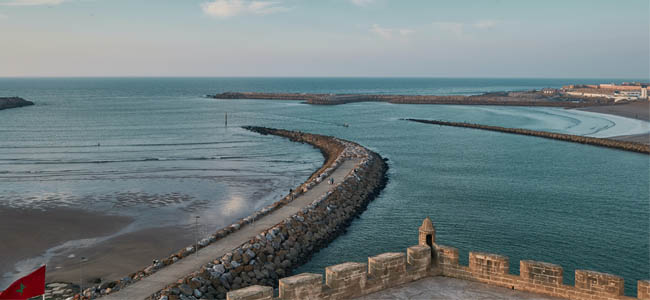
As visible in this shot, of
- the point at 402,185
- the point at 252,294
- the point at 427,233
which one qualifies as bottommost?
the point at 402,185

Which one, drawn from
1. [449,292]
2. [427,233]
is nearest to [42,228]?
[427,233]

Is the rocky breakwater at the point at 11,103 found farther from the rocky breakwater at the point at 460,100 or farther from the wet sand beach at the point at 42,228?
the wet sand beach at the point at 42,228

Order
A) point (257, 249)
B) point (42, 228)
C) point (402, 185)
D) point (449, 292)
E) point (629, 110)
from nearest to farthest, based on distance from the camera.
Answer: point (449, 292) → point (257, 249) → point (42, 228) → point (402, 185) → point (629, 110)

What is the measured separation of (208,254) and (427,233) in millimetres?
13102

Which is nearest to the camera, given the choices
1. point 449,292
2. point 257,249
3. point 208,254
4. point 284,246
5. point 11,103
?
point 449,292

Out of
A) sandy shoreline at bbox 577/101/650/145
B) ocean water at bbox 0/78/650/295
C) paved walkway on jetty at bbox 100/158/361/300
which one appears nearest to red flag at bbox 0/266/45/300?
paved walkway on jetty at bbox 100/158/361/300

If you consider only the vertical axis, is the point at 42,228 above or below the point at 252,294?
below

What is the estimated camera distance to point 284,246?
963 inches

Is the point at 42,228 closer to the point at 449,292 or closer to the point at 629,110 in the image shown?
the point at 449,292

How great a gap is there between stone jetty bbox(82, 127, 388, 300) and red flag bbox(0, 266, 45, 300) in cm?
825

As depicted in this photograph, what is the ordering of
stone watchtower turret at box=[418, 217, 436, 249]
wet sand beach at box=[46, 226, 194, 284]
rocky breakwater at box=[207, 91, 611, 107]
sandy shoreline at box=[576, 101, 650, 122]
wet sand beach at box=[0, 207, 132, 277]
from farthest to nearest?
rocky breakwater at box=[207, 91, 611, 107] → sandy shoreline at box=[576, 101, 650, 122] → wet sand beach at box=[0, 207, 132, 277] → wet sand beach at box=[46, 226, 194, 284] → stone watchtower turret at box=[418, 217, 436, 249]

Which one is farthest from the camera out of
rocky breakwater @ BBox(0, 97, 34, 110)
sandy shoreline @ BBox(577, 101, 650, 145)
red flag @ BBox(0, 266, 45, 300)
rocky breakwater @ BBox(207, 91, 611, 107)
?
rocky breakwater @ BBox(207, 91, 611, 107)

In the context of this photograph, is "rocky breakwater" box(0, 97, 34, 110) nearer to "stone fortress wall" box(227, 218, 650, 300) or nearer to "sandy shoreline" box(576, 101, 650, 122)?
"stone fortress wall" box(227, 218, 650, 300)

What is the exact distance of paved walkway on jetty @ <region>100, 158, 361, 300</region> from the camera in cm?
1794
